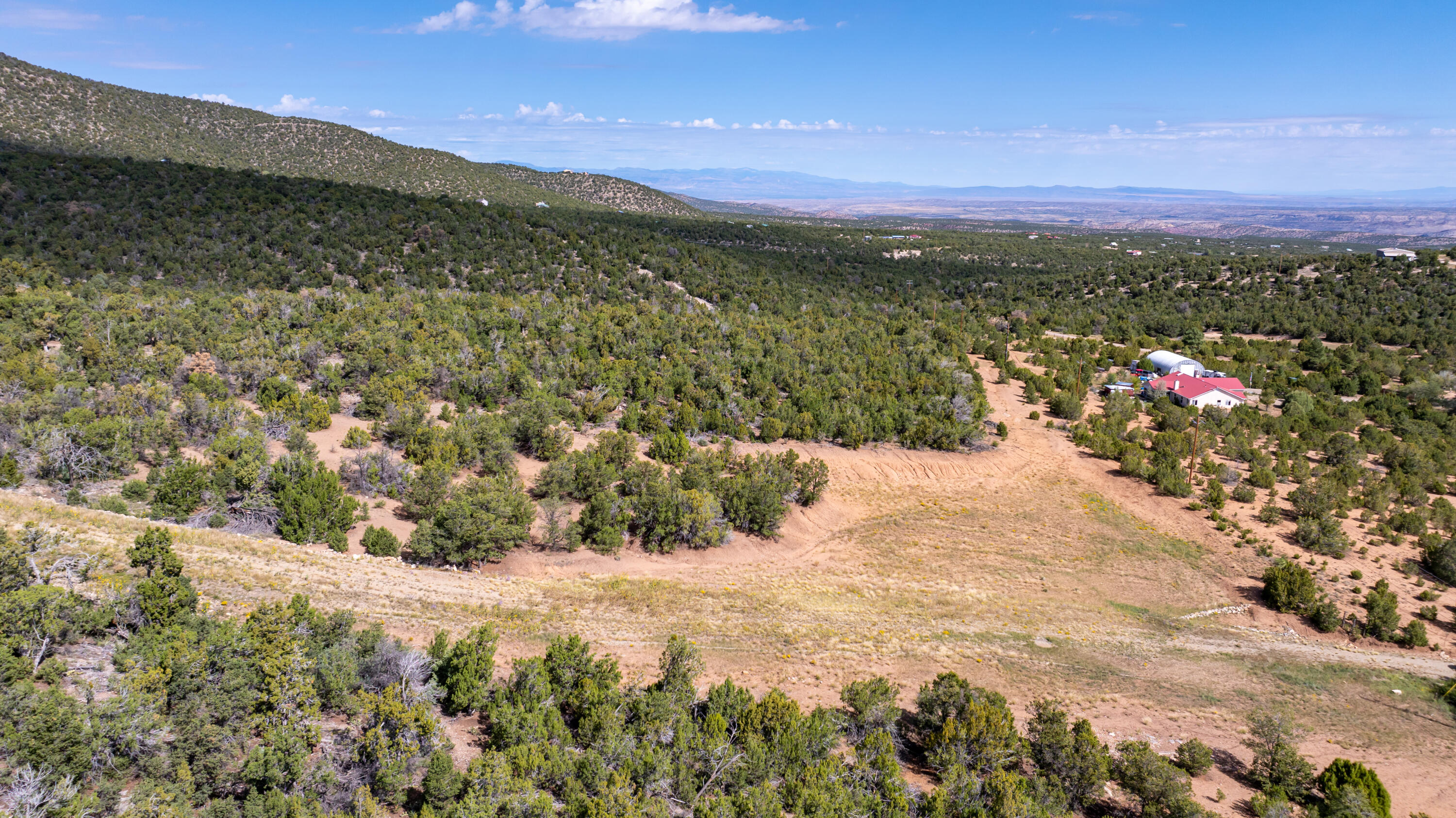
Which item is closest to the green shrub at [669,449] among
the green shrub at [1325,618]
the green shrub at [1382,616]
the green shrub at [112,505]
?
the green shrub at [112,505]

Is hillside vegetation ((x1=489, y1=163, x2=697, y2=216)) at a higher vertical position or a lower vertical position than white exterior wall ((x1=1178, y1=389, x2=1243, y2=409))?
higher

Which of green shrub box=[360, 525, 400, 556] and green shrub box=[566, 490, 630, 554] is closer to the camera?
green shrub box=[360, 525, 400, 556]

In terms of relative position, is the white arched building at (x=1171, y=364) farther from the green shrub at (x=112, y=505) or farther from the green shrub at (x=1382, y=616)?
the green shrub at (x=112, y=505)

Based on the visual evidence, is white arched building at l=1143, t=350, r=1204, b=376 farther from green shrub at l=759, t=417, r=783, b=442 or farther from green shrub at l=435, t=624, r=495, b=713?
green shrub at l=435, t=624, r=495, b=713

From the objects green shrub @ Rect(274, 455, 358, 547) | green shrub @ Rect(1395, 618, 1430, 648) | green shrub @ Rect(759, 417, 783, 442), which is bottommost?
green shrub @ Rect(1395, 618, 1430, 648)

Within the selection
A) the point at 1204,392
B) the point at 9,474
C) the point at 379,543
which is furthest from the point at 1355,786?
the point at 1204,392

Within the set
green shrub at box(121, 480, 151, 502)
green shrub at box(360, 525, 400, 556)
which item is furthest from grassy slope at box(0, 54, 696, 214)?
green shrub at box(360, 525, 400, 556)

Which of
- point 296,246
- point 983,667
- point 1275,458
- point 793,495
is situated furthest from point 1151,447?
point 296,246
